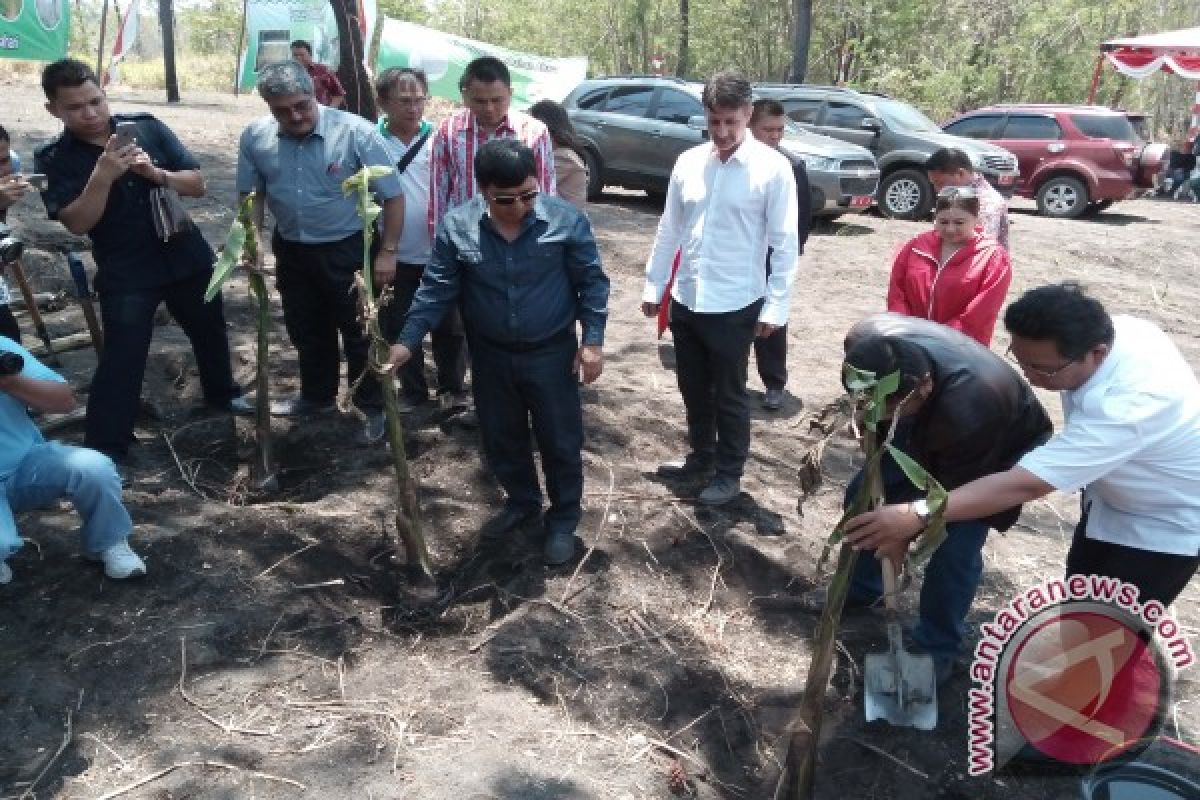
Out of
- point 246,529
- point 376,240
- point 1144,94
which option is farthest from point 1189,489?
point 1144,94

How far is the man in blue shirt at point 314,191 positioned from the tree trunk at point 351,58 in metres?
2.76

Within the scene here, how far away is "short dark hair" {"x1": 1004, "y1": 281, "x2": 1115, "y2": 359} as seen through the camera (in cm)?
222

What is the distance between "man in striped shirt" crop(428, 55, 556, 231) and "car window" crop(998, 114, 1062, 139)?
39.6 feet

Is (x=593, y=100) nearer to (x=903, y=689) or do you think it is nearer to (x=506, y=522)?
(x=506, y=522)

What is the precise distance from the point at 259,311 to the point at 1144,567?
322 cm

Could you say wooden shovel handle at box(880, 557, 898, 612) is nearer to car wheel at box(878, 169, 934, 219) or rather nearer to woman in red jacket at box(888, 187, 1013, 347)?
woman in red jacket at box(888, 187, 1013, 347)

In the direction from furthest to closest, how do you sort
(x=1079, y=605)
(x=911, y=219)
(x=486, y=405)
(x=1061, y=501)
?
1. (x=911, y=219)
2. (x=1061, y=501)
3. (x=486, y=405)
4. (x=1079, y=605)

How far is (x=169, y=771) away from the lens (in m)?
2.44

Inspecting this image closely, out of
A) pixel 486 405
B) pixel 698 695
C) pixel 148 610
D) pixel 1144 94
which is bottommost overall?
pixel 698 695

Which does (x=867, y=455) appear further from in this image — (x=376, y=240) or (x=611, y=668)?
(x=376, y=240)

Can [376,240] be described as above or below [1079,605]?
above

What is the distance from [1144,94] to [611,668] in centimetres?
3023

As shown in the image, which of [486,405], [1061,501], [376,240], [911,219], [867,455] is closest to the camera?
[867,455]

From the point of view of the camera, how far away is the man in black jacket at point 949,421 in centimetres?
243
